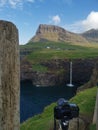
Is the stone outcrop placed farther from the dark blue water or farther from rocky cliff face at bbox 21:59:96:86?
rocky cliff face at bbox 21:59:96:86

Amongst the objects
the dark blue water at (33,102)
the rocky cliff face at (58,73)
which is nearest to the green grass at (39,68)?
the rocky cliff face at (58,73)

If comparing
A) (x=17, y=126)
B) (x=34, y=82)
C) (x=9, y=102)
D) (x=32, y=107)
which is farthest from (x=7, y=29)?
(x=34, y=82)

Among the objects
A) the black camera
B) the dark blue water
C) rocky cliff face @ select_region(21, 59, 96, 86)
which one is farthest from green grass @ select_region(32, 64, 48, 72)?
the black camera

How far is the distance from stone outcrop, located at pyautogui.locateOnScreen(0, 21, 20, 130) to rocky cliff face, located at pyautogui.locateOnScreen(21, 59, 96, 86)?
128m

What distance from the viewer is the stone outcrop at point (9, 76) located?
662 cm

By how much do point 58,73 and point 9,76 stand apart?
141 m

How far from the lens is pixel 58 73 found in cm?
14800

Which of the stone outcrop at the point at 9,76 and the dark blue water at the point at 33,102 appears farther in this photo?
the dark blue water at the point at 33,102

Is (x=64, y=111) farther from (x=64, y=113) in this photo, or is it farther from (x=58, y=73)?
(x=58, y=73)

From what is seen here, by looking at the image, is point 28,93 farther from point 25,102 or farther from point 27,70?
point 27,70

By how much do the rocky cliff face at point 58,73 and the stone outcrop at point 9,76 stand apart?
12764 cm

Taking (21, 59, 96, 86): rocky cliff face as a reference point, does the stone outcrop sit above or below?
above

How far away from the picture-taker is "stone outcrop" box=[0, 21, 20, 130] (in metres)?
6.62

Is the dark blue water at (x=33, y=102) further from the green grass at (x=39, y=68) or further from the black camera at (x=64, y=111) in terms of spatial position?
the black camera at (x=64, y=111)
